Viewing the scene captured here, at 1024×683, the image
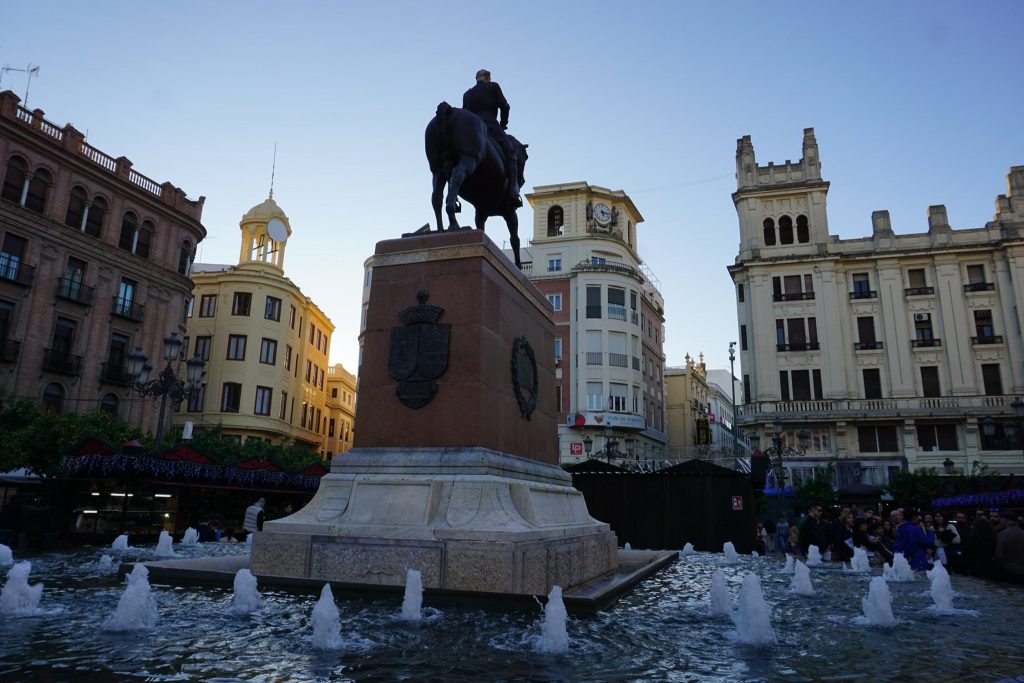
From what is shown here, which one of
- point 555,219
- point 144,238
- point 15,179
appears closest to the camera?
point 15,179

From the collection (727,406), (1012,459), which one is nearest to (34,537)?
(1012,459)

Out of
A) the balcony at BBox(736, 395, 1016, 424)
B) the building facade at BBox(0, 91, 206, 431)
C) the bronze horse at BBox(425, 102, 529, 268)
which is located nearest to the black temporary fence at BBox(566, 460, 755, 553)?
the bronze horse at BBox(425, 102, 529, 268)

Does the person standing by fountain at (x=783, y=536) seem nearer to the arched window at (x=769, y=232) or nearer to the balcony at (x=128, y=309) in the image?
the arched window at (x=769, y=232)

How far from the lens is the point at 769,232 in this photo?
154ft

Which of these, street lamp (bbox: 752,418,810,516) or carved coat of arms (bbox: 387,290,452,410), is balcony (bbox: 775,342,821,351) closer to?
street lamp (bbox: 752,418,810,516)

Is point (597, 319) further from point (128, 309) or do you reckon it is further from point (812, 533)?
point (812, 533)

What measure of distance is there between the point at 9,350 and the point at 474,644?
1220 inches

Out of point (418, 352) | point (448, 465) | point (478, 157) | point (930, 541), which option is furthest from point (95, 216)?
point (930, 541)

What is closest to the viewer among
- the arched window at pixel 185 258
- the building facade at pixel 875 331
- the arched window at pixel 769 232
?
the arched window at pixel 185 258

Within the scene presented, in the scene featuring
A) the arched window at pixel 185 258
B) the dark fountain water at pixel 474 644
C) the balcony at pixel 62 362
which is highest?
the arched window at pixel 185 258

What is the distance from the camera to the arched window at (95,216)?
32.8 m

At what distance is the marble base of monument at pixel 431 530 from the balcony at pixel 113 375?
28.9 metres

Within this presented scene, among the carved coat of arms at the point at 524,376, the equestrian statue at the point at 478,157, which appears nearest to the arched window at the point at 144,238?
the equestrian statue at the point at 478,157

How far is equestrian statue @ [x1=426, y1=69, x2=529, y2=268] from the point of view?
9.95 metres
